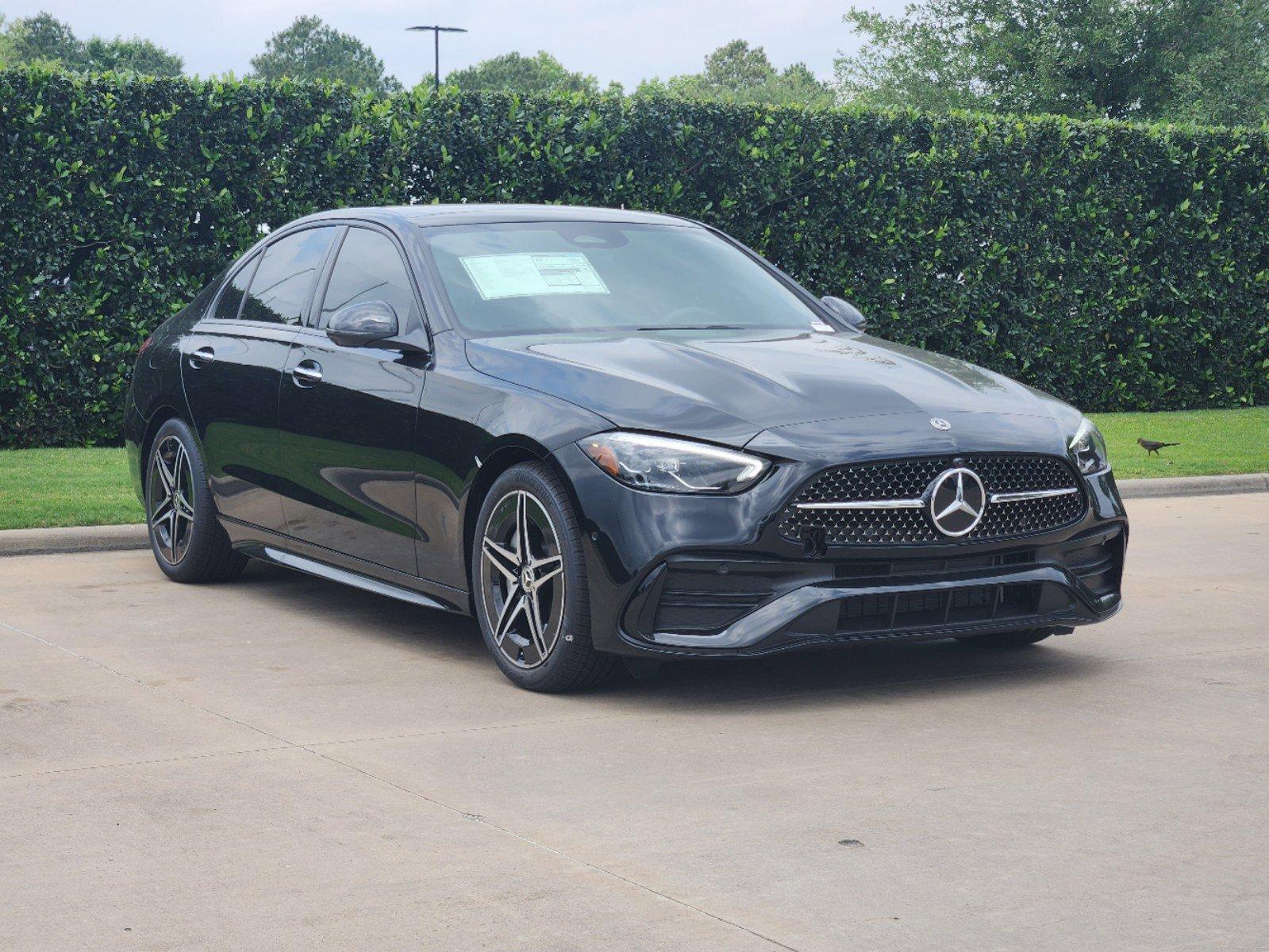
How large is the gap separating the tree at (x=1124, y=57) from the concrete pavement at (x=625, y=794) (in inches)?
1012

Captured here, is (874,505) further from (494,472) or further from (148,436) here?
(148,436)

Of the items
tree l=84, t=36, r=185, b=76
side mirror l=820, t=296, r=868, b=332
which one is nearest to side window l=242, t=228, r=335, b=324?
side mirror l=820, t=296, r=868, b=332

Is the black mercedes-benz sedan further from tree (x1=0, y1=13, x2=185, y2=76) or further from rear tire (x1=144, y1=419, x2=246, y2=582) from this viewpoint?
tree (x1=0, y1=13, x2=185, y2=76)

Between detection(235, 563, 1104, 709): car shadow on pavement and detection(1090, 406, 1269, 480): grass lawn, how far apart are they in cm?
621

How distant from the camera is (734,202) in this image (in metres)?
16.4

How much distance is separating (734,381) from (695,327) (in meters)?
0.97

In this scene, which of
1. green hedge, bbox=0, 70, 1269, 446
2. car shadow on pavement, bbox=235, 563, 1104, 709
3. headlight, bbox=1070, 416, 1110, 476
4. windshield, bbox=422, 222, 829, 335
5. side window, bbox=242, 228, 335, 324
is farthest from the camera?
green hedge, bbox=0, 70, 1269, 446

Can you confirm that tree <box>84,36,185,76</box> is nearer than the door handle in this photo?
No

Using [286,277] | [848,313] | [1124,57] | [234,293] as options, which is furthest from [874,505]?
[1124,57]

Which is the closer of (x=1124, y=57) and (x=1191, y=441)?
(x=1191, y=441)

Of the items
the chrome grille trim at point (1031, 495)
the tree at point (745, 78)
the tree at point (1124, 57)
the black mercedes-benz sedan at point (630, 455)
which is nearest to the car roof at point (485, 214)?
the black mercedes-benz sedan at point (630, 455)

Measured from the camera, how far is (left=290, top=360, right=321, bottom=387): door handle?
294 inches

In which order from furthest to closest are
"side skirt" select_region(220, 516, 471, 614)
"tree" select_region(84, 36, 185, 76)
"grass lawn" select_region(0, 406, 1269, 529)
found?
"tree" select_region(84, 36, 185, 76)
"grass lawn" select_region(0, 406, 1269, 529)
"side skirt" select_region(220, 516, 471, 614)

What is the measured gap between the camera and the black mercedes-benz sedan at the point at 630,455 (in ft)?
19.1
